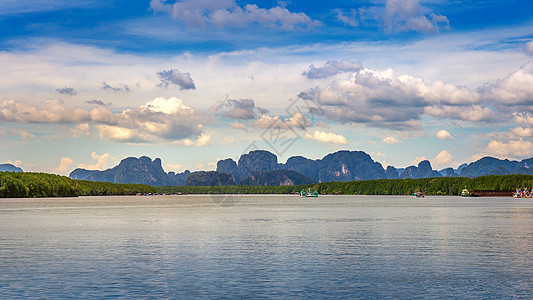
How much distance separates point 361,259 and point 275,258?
24.7ft

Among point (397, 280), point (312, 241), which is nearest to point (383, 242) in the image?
point (312, 241)

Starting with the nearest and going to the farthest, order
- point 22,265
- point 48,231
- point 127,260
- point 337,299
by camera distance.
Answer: point 337,299 → point 22,265 → point 127,260 → point 48,231

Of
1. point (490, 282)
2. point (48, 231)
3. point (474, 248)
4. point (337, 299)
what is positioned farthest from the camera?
point (48, 231)

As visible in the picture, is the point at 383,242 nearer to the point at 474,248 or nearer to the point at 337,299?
the point at 474,248

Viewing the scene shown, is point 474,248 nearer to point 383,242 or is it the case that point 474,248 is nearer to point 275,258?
point 383,242

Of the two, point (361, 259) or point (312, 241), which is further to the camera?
point (312, 241)

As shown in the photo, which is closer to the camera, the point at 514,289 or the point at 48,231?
the point at 514,289

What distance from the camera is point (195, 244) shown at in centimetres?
6247

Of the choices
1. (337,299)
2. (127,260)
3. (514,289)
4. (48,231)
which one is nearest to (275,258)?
(127,260)

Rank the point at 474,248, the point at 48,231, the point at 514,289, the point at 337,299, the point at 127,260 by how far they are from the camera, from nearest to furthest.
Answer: the point at 337,299
the point at 514,289
the point at 127,260
the point at 474,248
the point at 48,231

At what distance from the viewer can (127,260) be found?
4941cm

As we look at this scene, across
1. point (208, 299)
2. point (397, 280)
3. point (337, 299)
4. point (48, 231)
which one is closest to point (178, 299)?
point (208, 299)

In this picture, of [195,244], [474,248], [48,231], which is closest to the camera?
[474,248]

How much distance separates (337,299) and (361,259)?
675 inches
